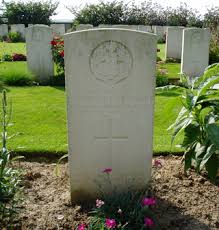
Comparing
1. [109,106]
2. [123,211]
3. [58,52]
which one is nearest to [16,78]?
[58,52]

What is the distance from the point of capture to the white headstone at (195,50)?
11242 mm

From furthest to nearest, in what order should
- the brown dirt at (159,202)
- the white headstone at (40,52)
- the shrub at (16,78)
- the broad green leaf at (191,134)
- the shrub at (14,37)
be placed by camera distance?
the shrub at (14,37)
the white headstone at (40,52)
the shrub at (16,78)
the broad green leaf at (191,134)
the brown dirt at (159,202)

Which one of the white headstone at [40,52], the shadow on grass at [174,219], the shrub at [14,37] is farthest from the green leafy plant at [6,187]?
the shrub at [14,37]

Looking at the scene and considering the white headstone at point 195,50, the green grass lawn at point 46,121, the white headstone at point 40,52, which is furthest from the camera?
the white headstone at point 195,50

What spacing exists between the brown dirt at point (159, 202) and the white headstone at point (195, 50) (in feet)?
25.2

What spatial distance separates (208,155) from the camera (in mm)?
3293

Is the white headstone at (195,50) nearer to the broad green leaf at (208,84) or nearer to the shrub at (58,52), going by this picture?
the shrub at (58,52)

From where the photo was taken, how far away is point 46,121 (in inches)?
242

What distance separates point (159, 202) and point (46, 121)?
3.17m

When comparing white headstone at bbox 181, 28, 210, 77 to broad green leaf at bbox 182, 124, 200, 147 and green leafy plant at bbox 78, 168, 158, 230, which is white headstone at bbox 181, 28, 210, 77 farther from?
green leafy plant at bbox 78, 168, 158, 230

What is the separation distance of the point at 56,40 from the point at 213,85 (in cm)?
784

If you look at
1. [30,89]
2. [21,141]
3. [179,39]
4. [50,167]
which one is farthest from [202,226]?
[179,39]

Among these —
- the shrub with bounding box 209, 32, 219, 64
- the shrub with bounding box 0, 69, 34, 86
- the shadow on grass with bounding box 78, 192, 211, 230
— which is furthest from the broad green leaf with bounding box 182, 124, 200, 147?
the shrub with bounding box 209, 32, 219, 64

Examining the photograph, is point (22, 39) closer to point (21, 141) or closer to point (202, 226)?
point (21, 141)
